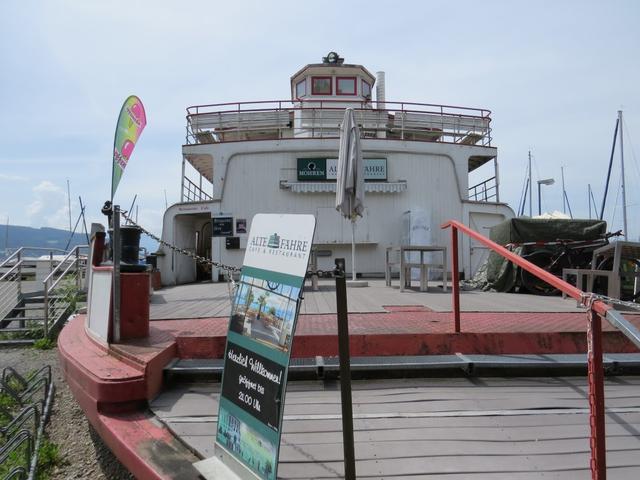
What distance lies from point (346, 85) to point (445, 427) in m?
13.7

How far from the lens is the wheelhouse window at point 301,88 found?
1502cm

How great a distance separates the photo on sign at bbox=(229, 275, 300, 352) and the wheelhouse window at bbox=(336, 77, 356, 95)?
1366 centimetres

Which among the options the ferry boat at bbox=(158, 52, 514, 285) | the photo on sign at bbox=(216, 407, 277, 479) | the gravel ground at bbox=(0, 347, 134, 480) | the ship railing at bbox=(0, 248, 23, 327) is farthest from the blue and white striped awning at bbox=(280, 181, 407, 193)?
the photo on sign at bbox=(216, 407, 277, 479)

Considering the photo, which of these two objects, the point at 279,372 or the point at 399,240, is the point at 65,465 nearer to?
the point at 279,372

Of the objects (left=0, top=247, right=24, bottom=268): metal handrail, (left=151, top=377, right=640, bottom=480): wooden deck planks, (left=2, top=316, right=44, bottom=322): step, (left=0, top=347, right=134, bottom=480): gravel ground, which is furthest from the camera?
(left=0, top=247, right=24, bottom=268): metal handrail

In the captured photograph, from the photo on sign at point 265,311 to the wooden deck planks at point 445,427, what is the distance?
668 mm

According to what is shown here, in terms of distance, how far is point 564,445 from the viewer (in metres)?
2.32

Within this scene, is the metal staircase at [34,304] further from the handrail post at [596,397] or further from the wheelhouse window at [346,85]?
the wheelhouse window at [346,85]

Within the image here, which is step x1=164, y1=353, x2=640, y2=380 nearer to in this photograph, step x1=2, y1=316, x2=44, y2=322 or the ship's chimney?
step x1=2, y1=316, x2=44, y2=322

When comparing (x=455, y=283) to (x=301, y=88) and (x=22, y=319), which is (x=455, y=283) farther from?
(x=301, y=88)

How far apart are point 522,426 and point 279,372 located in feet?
5.04

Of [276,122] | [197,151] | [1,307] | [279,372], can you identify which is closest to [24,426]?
[279,372]

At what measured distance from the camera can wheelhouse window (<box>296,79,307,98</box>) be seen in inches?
591

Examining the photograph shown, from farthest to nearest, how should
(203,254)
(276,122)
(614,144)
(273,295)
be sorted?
(614,144) < (203,254) < (276,122) < (273,295)
